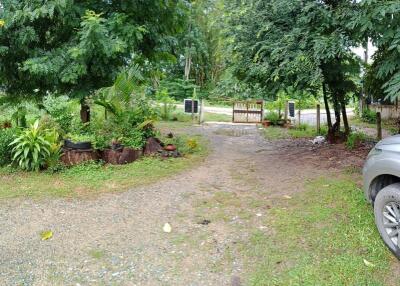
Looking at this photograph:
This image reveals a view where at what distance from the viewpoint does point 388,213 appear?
3.62m

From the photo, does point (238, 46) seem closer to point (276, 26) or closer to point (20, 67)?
point (276, 26)

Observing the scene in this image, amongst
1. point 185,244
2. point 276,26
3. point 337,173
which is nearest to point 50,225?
point 185,244

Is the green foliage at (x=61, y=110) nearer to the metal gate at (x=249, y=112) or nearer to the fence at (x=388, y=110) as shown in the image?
the metal gate at (x=249, y=112)

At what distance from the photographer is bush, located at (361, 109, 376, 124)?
15344 millimetres

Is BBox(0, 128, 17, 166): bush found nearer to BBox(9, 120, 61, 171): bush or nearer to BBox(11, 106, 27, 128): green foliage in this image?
BBox(9, 120, 61, 171): bush

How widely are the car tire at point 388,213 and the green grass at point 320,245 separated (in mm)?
110

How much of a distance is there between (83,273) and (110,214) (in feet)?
4.70

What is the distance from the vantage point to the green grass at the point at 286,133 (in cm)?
1141

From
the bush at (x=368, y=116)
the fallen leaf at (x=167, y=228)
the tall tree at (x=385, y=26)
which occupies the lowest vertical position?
the fallen leaf at (x=167, y=228)

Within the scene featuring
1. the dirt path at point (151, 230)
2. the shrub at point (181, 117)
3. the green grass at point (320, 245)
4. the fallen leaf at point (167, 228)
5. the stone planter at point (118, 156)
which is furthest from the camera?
the shrub at point (181, 117)

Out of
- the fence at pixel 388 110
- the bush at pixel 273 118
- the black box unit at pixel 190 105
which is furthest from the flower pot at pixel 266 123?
the fence at pixel 388 110

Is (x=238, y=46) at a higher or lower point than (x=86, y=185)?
higher

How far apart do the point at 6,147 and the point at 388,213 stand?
20.5ft

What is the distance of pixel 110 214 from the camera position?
483cm
